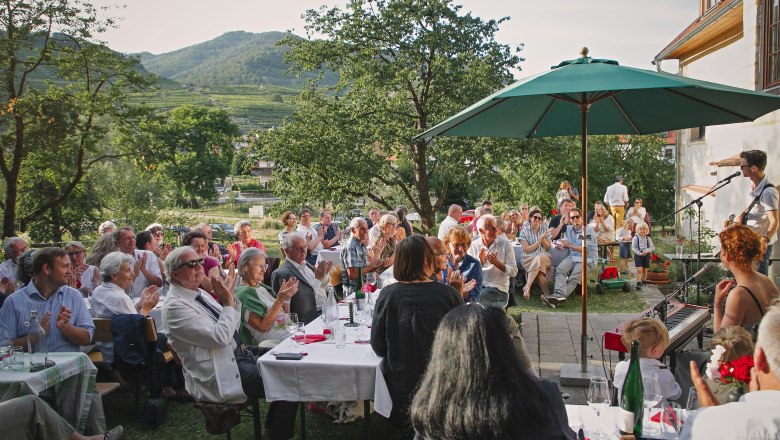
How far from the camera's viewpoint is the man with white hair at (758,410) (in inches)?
71.6

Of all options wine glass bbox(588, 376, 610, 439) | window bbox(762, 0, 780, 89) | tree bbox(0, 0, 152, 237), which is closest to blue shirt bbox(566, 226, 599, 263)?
window bbox(762, 0, 780, 89)

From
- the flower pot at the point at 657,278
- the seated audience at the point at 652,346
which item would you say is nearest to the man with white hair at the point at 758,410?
the seated audience at the point at 652,346

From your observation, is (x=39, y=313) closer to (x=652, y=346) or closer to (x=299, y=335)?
(x=299, y=335)

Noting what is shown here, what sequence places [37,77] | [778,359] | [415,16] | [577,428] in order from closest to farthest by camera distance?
1. [778,359]
2. [577,428]
3. [415,16]
4. [37,77]

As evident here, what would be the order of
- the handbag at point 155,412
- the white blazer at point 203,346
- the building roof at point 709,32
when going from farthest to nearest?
1. the building roof at point 709,32
2. the handbag at point 155,412
3. the white blazer at point 203,346

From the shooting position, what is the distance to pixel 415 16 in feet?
49.9

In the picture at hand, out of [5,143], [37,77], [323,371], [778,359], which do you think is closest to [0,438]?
[323,371]

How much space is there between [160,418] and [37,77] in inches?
3350

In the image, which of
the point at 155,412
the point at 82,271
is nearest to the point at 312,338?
the point at 155,412

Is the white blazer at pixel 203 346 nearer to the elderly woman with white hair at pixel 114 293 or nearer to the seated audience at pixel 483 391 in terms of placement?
the elderly woman with white hair at pixel 114 293

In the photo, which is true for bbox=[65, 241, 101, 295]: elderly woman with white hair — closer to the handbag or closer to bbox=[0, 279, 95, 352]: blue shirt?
bbox=[0, 279, 95, 352]: blue shirt

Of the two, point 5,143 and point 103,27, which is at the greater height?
point 103,27

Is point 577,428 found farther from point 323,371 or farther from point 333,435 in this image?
point 333,435

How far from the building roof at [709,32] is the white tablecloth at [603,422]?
33.8 ft
